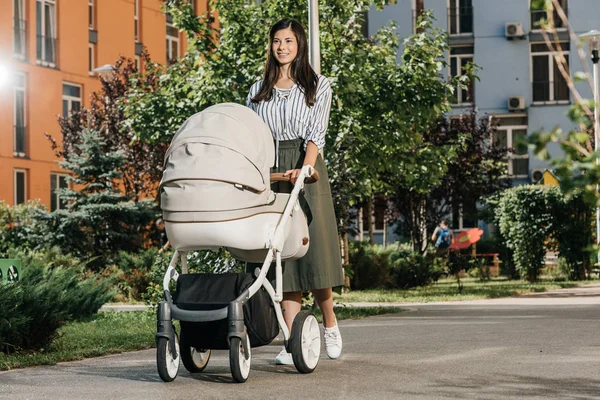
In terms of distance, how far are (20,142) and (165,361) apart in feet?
95.6

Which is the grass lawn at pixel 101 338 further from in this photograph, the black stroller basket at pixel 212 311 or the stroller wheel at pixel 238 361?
the stroller wheel at pixel 238 361

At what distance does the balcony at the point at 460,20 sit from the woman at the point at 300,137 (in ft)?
128

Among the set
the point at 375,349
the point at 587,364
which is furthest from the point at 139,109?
the point at 587,364

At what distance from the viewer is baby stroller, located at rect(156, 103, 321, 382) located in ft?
20.0

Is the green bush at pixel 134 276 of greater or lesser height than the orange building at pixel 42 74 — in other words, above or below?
below

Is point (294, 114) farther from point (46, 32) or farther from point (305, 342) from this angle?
point (46, 32)

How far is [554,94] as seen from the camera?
44719mm

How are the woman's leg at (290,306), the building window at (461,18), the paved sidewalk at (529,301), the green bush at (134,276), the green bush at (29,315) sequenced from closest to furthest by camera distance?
the woman's leg at (290,306) < the green bush at (29,315) < the paved sidewalk at (529,301) < the green bush at (134,276) < the building window at (461,18)

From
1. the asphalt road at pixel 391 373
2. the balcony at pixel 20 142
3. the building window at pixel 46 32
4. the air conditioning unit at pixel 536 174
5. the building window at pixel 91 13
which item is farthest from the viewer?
the air conditioning unit at pixel 536 174

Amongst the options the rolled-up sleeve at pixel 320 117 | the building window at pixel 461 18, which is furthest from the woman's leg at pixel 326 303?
the building window at pixel 461 18

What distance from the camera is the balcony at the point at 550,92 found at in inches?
1752

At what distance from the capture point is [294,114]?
703 centimetres

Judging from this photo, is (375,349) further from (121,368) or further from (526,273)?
(526,273)

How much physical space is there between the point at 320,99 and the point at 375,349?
2.14 m
